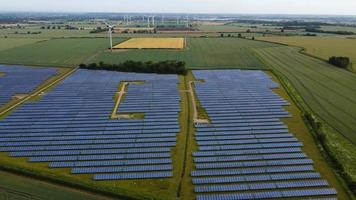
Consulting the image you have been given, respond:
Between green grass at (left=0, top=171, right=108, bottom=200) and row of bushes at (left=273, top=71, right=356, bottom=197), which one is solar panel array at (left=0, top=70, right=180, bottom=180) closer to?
green grass at (left=0, top=171, right=108, bottom=200)

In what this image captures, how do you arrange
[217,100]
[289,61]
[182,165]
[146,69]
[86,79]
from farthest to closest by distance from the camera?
[289,61] → [146,69] → [86,79] → [217,100] → [182,165]

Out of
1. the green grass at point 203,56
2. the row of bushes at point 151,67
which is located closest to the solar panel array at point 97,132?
the row of bushes at point 151,67

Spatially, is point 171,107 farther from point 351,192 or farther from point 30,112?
point 351,192

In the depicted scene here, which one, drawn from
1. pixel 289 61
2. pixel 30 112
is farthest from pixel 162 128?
pixel 289 61

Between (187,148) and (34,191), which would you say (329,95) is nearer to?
(187,148)

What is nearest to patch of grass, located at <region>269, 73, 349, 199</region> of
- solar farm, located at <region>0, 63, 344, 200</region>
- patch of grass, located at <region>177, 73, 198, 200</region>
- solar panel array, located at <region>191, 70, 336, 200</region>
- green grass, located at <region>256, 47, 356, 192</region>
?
solar farm, located at <region>0, 63, 344, 200</region>

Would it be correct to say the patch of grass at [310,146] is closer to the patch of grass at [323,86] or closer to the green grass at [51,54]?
the patch of grass at [323,86]

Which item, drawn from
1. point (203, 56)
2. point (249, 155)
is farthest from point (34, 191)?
point (203, 56)
